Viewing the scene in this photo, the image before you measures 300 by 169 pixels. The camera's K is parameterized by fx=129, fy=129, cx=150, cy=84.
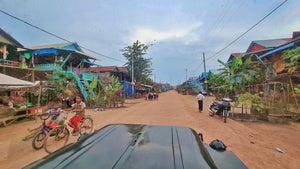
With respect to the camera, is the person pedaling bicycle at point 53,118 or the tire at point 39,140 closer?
the tire at point 39,140

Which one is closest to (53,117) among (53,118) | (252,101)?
(53,118)

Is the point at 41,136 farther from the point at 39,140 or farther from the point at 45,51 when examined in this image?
the point at 45,51

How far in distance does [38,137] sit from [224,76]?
10.8 metres

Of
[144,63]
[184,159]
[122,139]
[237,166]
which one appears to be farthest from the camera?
[144,63]

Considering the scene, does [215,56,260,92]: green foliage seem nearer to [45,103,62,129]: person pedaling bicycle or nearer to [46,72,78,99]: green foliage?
[45,103,62,129]: person pedaling bicycle

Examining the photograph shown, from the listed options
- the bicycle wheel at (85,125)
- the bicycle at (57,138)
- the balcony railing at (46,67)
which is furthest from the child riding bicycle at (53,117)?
the balcony railing at (46,67)

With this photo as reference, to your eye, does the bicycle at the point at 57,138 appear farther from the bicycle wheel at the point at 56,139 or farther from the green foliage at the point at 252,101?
the green foliage at the point at 252,101

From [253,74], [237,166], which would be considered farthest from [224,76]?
[237,166]

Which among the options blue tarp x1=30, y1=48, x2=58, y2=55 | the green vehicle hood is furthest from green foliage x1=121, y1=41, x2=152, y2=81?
the green vehicle hood

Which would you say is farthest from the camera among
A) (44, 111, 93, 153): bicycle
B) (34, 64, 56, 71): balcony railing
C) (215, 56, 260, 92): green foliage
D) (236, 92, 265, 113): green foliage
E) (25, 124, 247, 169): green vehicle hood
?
(34, 64, 56, 71): balcony railing

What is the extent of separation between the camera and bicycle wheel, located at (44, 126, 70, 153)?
12.9ft

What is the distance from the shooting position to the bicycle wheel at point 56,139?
3.93 m

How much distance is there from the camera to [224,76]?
9.52 metres

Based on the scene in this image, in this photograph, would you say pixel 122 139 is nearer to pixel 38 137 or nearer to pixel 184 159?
pixel 184 159
